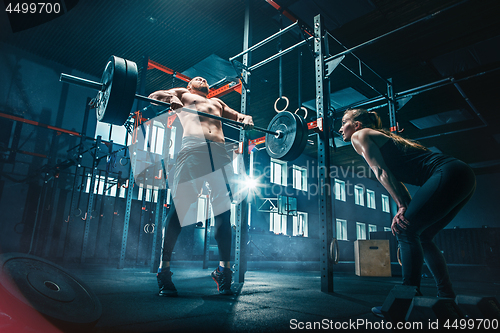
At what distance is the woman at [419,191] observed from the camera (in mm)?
1331

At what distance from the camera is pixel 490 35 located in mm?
5211

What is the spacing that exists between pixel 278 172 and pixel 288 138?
8119mm

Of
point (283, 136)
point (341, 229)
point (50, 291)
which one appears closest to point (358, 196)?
point (341, 229)

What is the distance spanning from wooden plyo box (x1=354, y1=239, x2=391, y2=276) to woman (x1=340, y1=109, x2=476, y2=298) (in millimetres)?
3433

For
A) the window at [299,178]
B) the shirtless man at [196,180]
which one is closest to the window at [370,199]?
the window at [299,178]

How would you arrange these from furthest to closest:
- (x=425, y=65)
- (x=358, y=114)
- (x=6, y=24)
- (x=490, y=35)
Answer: (x=425, y=65) → (x=6, y=24) → (x=490, y=35) → (x=358, y=114)

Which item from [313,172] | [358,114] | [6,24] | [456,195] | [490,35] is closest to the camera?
[456,195]

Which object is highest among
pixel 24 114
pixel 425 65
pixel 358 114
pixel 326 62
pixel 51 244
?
pixel 425 65

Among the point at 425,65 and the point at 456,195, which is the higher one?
the point at 425,65

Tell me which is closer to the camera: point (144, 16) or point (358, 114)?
point (358, 114)

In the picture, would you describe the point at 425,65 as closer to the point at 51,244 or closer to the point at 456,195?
the point at 456,195

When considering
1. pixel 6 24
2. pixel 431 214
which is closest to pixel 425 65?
pixel 431 214

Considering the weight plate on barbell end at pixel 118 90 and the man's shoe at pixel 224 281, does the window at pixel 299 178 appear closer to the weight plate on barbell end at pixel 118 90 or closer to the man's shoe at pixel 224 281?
the man's shoe at pixel 224 281

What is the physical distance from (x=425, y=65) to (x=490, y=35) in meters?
1.12
